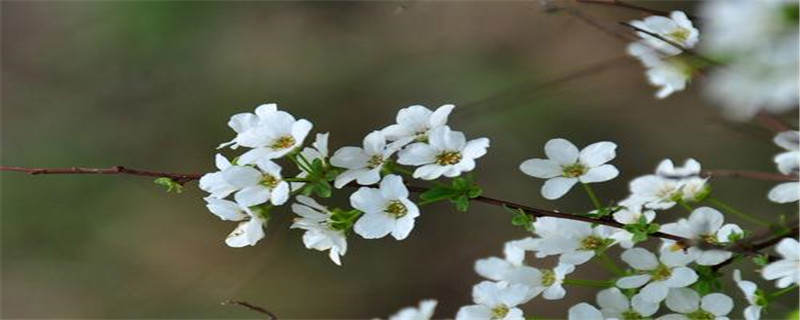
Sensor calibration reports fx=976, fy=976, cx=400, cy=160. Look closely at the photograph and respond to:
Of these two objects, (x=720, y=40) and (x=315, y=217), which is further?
(x=315, y=217)

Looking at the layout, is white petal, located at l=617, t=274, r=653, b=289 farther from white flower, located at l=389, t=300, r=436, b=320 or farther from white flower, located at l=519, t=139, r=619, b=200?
white flower, located at l=389, t=300, r=436, b=320

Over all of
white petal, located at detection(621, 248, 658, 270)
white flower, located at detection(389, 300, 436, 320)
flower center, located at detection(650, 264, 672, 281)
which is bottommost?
flower center, located at detection(650, 264, 672, 281)

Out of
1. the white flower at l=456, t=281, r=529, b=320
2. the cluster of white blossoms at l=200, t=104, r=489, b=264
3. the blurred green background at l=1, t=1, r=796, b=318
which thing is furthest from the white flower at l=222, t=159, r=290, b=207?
the blurred green background at l=1, t=1, r=796, b=318

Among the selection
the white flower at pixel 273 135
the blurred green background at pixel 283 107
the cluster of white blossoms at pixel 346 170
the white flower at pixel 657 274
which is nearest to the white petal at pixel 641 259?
the white flower at pixel 657 274

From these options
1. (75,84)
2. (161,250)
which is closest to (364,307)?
(161,250)

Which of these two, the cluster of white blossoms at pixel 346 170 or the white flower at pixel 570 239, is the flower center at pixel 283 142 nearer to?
the cluster of white blossoms at pixel 346 170

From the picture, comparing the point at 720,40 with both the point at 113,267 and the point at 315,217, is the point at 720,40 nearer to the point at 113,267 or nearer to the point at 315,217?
the point at 315,217

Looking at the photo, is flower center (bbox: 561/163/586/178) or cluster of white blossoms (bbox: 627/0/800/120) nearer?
cluster of white blossoms (bbox: 627/0/800/120)
